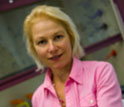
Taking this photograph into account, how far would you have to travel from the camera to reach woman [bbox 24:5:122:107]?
91 centimetres

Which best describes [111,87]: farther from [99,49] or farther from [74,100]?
[99,49]

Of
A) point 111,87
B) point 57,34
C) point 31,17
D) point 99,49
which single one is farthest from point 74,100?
point 99,49

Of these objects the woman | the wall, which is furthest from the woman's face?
the wall

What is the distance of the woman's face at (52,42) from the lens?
92 cm

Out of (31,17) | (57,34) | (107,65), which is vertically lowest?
(107,65)

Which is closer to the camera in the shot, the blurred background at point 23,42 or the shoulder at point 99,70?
the shoulder at point 99,70

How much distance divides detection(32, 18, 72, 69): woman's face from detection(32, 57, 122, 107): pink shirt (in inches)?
4.0

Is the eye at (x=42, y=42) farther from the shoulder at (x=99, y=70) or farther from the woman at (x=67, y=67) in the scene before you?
the shoulder at (x=99, y=70)

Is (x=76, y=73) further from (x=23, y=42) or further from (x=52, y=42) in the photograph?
(x=23, y=42)

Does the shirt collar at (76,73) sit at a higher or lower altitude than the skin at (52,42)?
lower

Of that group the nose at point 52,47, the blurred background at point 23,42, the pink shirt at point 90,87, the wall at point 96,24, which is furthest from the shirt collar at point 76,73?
the wall at point 96,24

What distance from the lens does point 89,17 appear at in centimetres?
264

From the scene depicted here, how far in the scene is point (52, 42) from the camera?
91 centimetres

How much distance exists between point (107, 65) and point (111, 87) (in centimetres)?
11
